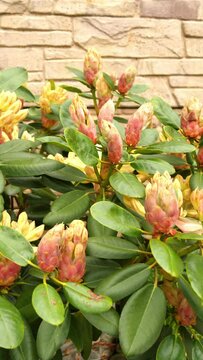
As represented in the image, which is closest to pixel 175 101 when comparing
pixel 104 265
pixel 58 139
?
pixel 58 139

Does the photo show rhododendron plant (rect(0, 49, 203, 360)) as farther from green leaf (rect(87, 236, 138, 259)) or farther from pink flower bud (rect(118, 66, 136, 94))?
pink flower bud (rect(118, 66, 136, 94))

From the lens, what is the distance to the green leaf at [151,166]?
102 centimetres

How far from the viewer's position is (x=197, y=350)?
0.97 meters

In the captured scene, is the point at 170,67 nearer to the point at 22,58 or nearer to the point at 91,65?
the point at 22,58

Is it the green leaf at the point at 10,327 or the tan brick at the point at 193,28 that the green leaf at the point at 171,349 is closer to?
the green leaf at the point at 10,327

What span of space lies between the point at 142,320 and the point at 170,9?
2075mm

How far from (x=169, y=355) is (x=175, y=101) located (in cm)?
193

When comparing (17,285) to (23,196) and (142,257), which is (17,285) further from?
(23,196)

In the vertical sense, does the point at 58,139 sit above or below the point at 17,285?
above

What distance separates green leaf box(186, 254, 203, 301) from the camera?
0.80m

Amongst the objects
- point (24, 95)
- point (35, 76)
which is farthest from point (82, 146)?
point (35, 76)

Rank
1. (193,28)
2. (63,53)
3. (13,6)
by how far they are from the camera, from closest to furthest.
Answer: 1. (13,6)
2. (63,53)
3. (193,28)

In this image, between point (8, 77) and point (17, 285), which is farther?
point (8, 77)

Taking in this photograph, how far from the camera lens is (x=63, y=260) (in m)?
0.84
